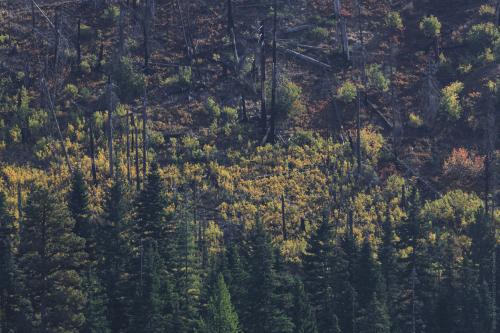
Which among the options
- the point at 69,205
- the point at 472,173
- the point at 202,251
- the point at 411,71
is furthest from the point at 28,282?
the point at 411,71

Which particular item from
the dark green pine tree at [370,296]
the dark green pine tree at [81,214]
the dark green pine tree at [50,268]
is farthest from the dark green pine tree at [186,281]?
the dark green pine tree at [370,296]

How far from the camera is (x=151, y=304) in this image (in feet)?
163

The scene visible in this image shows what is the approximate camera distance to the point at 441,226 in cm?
6856

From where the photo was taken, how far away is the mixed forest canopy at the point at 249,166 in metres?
52.0

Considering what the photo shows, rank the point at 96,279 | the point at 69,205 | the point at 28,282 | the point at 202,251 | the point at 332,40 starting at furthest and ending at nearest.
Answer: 1. the point at 332,40
2. the point at 202,251
3. the point at 69,205
4. the point at 96,279
5. the point at 28,282

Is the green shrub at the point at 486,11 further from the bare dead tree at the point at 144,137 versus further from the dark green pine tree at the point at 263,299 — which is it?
the dark green pine tree at the point at 263,299

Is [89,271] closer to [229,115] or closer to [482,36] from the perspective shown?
[229,115]

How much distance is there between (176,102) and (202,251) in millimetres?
19415

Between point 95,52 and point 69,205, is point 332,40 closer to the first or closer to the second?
point 95,52

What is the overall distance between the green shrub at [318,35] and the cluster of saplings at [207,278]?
27492 millimetres

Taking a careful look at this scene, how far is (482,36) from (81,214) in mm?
41710

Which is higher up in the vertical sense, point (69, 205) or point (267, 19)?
point (267, 19)

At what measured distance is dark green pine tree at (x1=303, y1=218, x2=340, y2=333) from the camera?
55375mm

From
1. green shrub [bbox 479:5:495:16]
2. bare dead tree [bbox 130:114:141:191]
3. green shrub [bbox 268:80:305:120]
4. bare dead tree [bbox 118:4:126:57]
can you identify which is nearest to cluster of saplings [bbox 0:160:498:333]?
bare dead tree [bbox 130:114:141:191]
